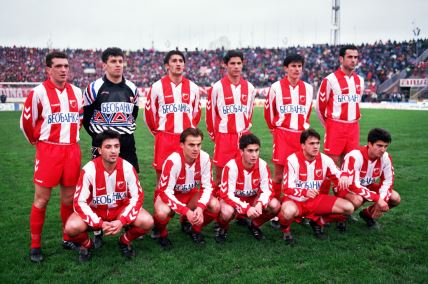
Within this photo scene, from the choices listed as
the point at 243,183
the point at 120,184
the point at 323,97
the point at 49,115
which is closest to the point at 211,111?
the point at 243,183

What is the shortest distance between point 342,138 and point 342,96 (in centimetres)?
59

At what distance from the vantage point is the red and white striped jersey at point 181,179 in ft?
13.5

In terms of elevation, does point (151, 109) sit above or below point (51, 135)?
above

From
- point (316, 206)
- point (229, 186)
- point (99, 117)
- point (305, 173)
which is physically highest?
point (99, 117)

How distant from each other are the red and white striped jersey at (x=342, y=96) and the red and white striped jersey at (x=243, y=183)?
4.99 ft

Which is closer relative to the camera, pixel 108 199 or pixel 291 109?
pixel 108 199

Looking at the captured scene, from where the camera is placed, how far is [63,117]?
3941mm

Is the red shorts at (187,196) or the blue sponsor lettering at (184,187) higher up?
the blue sponsor lettering at (184,187)

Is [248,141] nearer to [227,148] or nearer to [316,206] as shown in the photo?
[227,148]

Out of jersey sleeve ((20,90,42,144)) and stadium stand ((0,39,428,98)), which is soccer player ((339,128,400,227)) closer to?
jersey sleeve ((20,90,42,144))

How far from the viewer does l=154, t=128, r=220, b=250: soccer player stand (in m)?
4.09

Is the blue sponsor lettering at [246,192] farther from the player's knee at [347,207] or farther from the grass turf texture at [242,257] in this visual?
the player's knee at [347,207]

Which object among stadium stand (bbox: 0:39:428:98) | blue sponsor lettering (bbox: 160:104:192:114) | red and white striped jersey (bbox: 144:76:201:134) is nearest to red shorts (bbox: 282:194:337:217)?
red and white striped jersey (bbox: 144:76:201:134)

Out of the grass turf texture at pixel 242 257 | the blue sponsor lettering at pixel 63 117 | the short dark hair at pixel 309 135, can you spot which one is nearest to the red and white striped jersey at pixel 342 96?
the short dark hair at pixel 309 135
